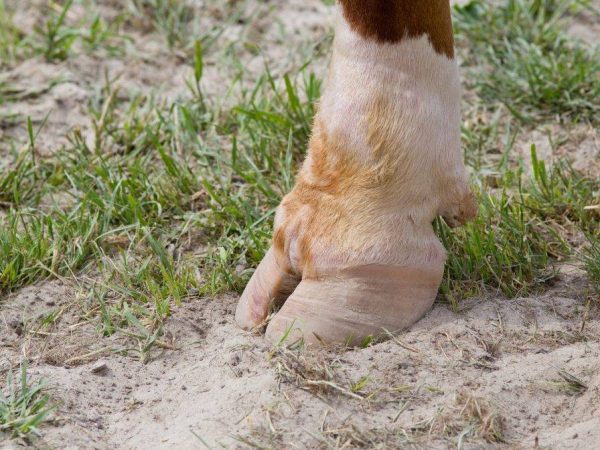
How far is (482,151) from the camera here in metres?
3.73

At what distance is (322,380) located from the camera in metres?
2.48

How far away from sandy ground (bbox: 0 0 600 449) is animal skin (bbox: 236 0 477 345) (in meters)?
0.11

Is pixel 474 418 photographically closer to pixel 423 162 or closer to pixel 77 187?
pixel 423 162

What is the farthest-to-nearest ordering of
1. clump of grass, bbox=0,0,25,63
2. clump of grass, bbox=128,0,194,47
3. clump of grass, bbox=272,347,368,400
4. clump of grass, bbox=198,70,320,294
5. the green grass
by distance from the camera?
clump of grass, bbox=128,0,194,47 → clump of grass, bbox=0,0,25,63 → clump of grass, bbox=198,70,320,294 → the green grass → clump of grass, bbox=272,347,368,400

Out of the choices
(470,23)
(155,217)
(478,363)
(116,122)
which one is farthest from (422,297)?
(470,23)

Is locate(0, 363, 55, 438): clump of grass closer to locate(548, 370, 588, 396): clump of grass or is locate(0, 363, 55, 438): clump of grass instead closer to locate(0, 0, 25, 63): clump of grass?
locate(548, 370, 588, 396): clump of grass

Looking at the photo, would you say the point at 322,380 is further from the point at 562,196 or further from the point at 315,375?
the point at 562,196

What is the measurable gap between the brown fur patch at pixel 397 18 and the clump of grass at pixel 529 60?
138 cm

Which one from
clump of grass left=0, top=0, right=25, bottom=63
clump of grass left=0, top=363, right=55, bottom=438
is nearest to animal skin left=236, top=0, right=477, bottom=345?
clump of grass left=0, top=363, right=55, bottom=438

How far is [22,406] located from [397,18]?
51.0 inches

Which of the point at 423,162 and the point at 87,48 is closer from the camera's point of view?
the point at 423,162

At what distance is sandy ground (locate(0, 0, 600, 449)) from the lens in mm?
2355

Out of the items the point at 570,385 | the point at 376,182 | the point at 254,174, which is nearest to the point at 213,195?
the point at 254,174

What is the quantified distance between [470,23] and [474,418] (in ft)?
7.87
